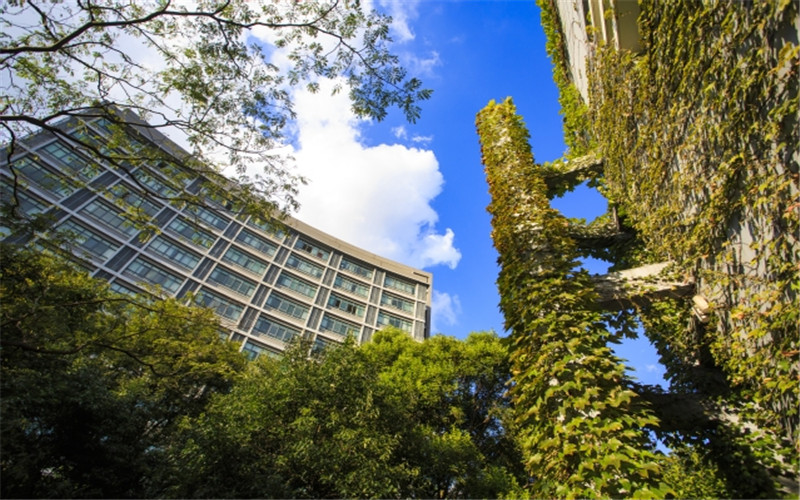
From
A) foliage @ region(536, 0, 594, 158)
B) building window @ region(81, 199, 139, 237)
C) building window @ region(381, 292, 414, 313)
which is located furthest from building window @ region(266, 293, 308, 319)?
foliage @ region(536, 0, 594, 158)

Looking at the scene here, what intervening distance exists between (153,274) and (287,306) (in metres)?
10.6

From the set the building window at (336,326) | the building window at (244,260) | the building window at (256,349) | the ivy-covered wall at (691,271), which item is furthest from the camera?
the building window at (336,326)

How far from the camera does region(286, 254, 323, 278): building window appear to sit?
3406 centimetres

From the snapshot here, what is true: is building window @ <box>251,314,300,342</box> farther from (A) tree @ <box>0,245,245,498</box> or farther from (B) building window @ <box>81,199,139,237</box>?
(A) tree @ <box>0,245,245,498</box>

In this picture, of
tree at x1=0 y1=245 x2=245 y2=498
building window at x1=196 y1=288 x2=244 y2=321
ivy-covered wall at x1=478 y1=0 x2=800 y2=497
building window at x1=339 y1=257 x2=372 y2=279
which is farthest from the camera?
building window at x1=339 y1=257 x2=372 y2=279

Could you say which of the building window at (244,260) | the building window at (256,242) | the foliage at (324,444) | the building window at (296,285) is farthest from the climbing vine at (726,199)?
the building window at (256,242)

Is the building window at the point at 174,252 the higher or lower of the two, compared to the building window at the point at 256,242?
lower

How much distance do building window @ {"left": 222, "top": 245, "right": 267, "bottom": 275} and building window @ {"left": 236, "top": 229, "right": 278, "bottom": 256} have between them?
1.16m

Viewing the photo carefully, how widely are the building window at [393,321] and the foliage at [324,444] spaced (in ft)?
71.8

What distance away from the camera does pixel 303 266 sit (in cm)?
3459

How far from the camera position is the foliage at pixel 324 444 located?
23.7ft

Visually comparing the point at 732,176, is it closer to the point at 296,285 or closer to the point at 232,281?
the point at 232,281

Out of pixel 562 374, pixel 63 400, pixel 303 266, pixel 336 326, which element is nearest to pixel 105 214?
pixel 303 266

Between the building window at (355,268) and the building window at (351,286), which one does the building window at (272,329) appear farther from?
the building window at (355,268)
